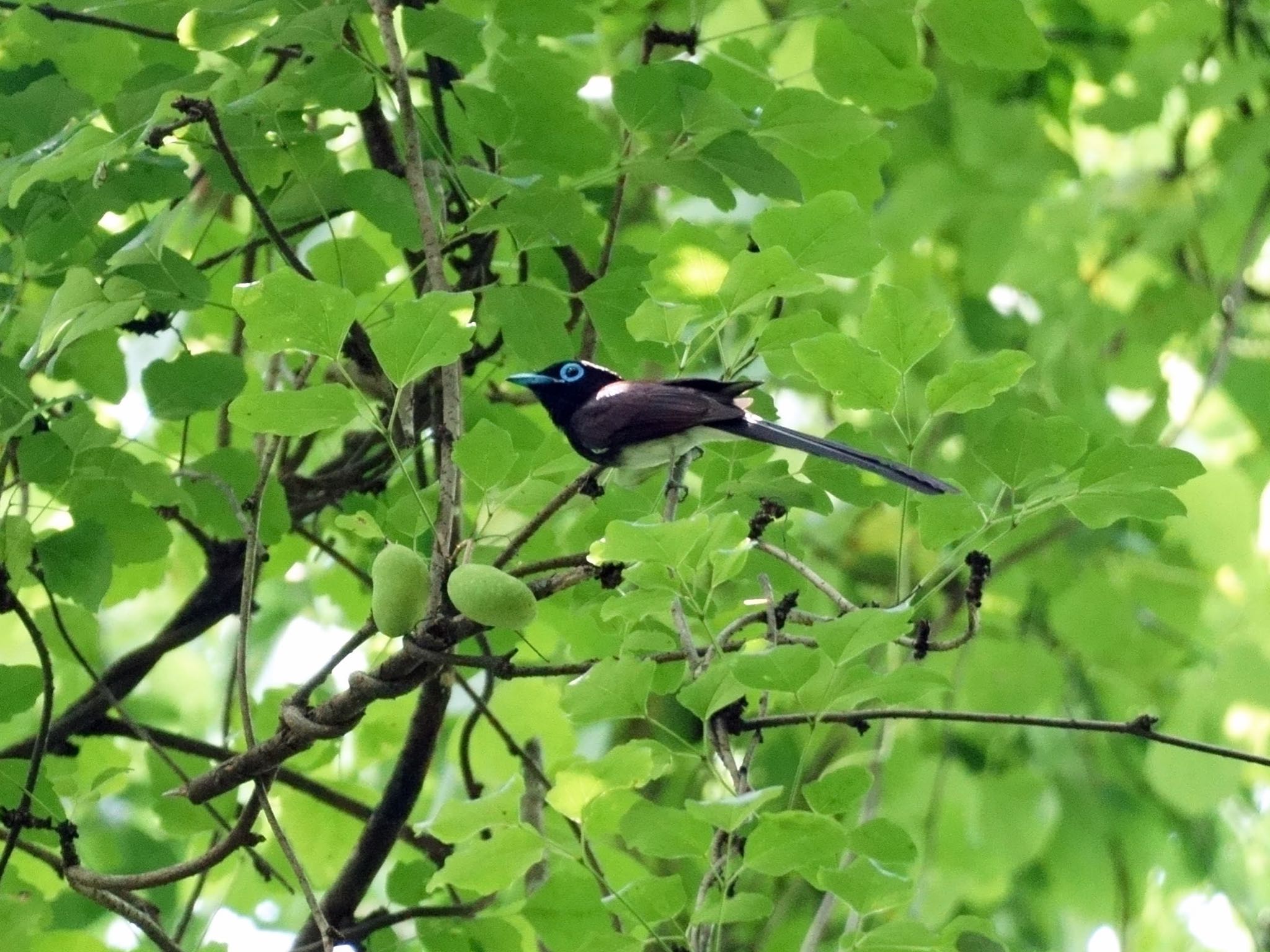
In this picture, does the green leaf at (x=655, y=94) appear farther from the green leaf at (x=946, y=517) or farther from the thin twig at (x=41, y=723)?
the thin twig at (x=41, y=723)

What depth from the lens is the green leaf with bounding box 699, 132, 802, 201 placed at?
235 centimetres

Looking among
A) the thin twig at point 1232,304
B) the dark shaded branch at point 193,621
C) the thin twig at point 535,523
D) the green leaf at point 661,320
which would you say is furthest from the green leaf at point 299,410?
the thin twig at point 1232,304

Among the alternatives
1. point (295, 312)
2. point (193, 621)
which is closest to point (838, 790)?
point (295, 312)

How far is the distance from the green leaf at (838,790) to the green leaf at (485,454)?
1.83ft

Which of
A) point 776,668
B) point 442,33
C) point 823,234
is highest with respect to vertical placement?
point 442,33

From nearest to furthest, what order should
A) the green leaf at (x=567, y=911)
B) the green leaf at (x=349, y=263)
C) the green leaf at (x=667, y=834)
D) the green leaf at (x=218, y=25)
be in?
the green leaf at (x=667, y=834) < the green leaf at (x=567, y=911) < the green leaf at (x=218, y=25) < the green leaf at (x=349, y=263)

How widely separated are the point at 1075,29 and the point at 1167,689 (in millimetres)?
2376

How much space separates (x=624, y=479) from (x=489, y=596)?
1093 mm

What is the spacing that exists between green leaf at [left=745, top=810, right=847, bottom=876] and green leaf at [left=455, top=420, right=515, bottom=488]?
1.86ft

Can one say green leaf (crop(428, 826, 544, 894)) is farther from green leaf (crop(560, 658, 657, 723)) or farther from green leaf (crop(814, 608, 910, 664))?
green leaf (crop(814, 608, 910, 664))

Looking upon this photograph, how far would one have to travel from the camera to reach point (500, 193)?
88.0 inches

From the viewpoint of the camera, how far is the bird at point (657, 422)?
2240 mm

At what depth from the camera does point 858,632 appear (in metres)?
1.56

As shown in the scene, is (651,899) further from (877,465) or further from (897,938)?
(877,465)
